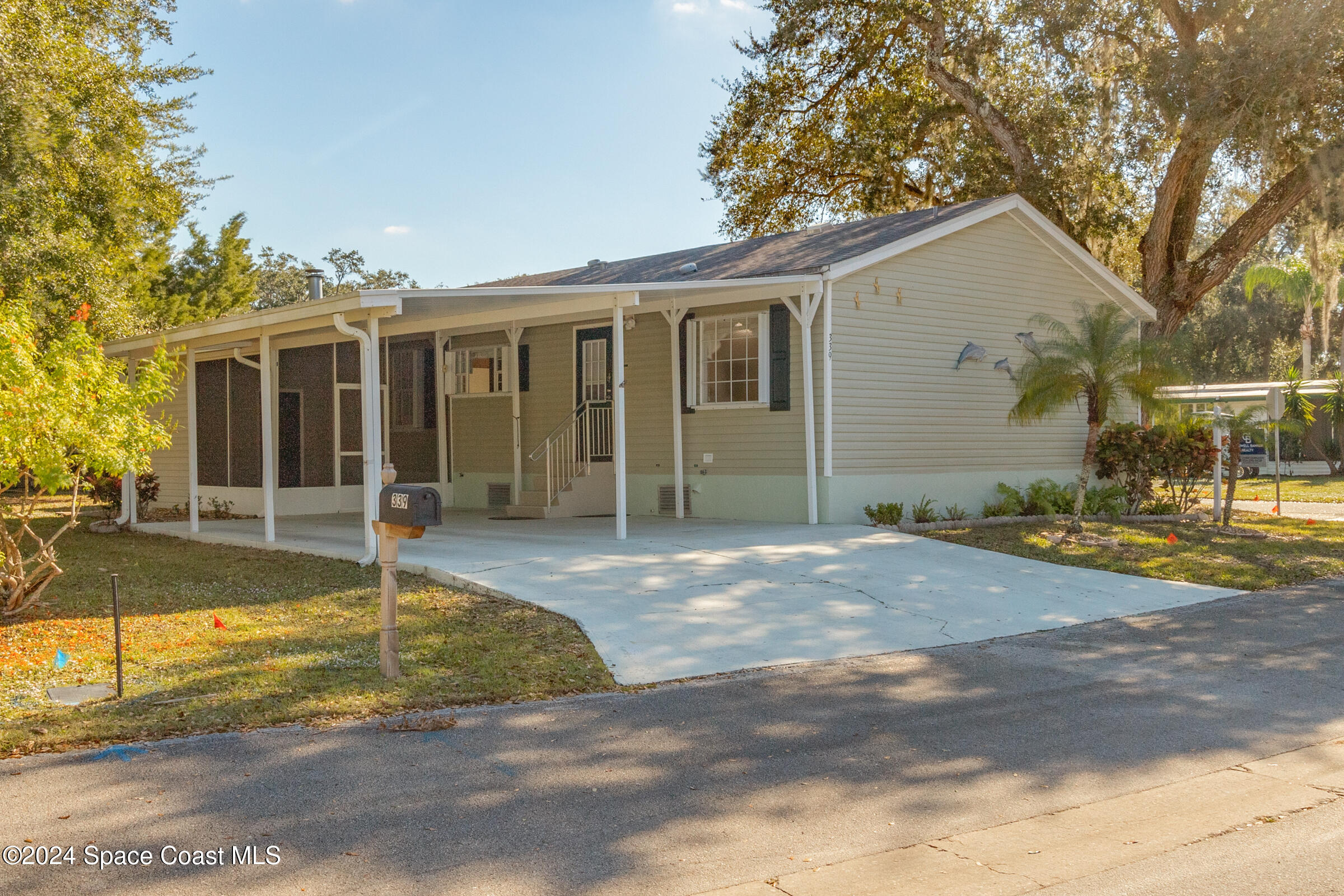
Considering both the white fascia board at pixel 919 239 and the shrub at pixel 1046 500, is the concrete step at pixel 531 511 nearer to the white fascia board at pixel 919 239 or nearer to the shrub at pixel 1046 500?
the white fascia board at pixel 919 239

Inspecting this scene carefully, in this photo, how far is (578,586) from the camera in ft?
30.5

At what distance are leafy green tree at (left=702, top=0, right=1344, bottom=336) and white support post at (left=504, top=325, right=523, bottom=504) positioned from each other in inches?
378

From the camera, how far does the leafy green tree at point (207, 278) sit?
103ft

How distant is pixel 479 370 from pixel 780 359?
610cm

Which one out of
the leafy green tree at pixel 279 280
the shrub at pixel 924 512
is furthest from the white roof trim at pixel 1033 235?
the leafy green tree at pixel 279 280

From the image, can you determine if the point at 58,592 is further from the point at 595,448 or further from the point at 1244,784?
the point at 1244,784

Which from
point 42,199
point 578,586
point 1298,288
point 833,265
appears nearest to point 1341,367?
point 1298,288

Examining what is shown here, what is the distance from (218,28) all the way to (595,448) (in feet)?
35.4

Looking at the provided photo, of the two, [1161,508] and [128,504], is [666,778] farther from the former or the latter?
[1161,508]

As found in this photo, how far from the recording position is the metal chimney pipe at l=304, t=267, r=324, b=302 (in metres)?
16.3

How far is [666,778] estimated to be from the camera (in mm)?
4926

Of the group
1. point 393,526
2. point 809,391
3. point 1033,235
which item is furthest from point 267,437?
point 1033,235

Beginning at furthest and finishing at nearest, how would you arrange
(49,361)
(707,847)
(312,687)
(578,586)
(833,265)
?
(833,265) < (578,586) < (49,361) < (312,687) < (707,847)

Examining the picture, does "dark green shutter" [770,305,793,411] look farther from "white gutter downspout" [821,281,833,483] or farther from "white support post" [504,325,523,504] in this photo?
"white support post" [504,325,523,504]
